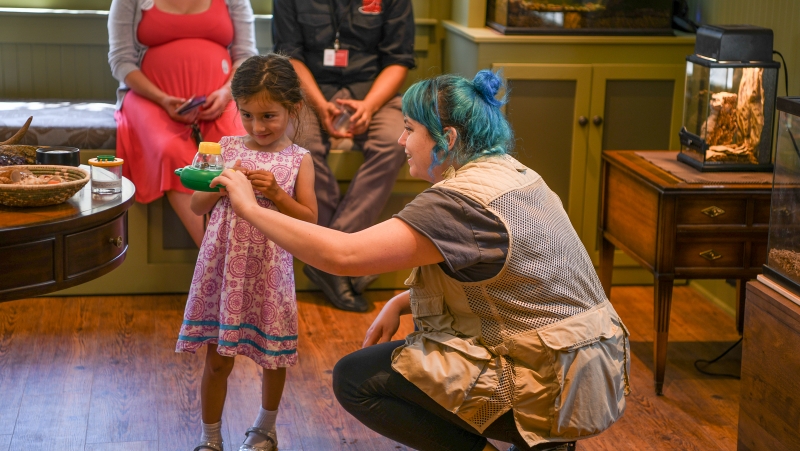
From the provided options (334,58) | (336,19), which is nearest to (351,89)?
(334,58)

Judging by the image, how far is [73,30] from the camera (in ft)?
13.1

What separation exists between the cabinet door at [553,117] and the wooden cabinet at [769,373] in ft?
4.92

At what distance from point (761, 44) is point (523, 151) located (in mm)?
1071

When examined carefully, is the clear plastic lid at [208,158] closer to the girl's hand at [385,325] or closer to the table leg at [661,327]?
the girl's hand at [385,325]

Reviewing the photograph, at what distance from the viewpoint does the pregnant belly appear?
352cm

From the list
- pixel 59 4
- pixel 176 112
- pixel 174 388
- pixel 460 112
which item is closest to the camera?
pixel 460 112

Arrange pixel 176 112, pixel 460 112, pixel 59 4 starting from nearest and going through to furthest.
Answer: pixel 460 112, pixel 176 112, pixel 59 4

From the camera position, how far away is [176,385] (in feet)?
9.22

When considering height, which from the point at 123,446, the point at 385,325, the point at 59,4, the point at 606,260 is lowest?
the point at 123,446

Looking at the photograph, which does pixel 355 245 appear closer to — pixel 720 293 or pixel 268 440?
pixel 268 440

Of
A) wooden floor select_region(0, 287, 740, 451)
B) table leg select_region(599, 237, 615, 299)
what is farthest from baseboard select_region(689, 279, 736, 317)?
table leg select_region(599, 237, 615, 299)

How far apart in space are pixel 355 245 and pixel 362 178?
179 centimetres

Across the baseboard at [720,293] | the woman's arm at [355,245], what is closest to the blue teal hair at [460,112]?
the woman's arm at [355,245]

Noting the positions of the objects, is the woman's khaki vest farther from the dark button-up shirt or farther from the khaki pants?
the dark button-up shirt
